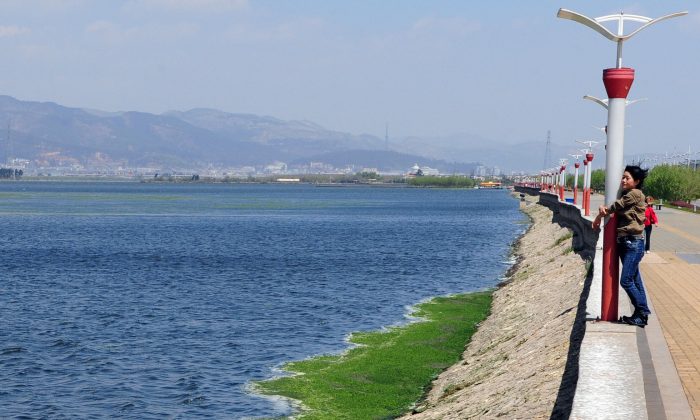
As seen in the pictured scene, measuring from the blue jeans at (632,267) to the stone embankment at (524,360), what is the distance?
1279mm

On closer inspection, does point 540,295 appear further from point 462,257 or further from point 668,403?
point 462,257

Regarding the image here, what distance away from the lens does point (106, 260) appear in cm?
5516

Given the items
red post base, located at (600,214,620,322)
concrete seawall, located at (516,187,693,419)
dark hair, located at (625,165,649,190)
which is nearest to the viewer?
concrete seawall, located at (516,187,693,419)

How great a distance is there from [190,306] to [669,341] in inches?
→ 915

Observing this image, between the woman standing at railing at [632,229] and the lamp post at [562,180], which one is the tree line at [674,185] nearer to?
the lamp post at [562,180]

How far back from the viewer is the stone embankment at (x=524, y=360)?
14055 millimetres

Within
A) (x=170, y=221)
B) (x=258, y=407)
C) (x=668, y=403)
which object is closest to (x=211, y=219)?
(x=170, y=221)

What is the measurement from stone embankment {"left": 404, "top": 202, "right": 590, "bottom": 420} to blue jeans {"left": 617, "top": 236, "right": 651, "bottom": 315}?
128 centimetres

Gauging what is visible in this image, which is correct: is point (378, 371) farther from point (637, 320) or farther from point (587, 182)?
point (587, 182)

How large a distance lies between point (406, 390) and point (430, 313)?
37.1 ft

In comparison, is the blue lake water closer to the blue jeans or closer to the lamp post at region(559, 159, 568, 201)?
the lamp post at region(559, 159, 568, 201)

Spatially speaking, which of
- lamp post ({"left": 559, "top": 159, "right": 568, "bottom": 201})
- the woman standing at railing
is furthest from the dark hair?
lamp post ({"left": 559, "top": 159, "right": 568, "bottom": 201})

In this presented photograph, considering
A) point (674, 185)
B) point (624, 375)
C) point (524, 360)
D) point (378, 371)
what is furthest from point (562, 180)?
point (624, 375)

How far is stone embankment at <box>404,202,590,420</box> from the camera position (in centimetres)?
1405
